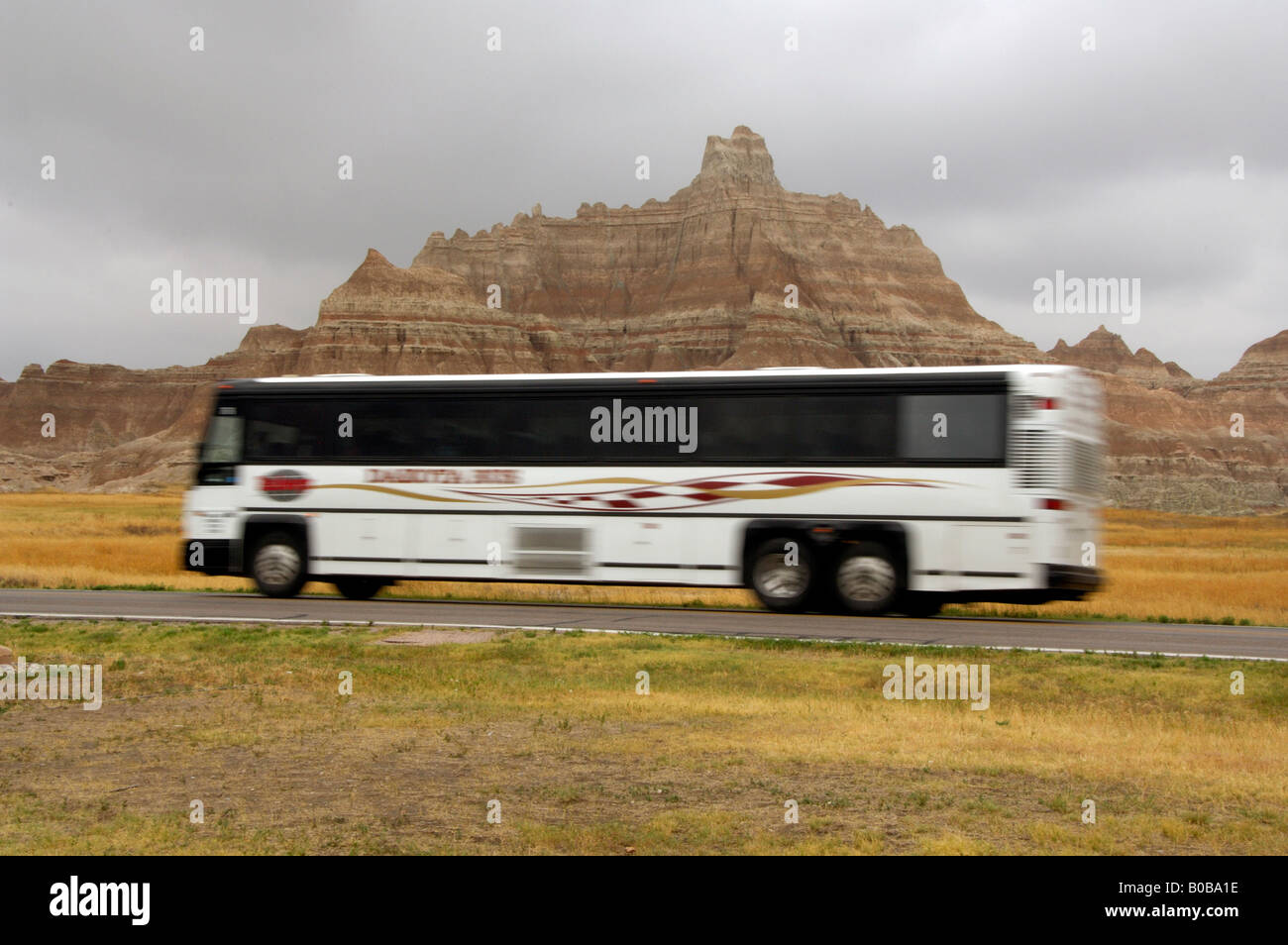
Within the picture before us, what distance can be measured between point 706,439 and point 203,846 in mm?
15155

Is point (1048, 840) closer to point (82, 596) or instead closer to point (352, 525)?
point (352, 525)

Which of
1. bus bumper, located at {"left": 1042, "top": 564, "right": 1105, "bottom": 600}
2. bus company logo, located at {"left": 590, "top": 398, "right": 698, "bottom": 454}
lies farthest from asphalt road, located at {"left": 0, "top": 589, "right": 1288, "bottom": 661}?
bus company logo, located at {"left": 590, "top": 398, "right": 698, "bottom": 454}

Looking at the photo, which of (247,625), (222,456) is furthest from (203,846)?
(222,456)

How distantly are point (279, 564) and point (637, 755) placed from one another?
15.4 metres

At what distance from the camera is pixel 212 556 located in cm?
2433

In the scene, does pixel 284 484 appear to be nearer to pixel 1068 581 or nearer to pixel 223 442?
pixel 223 442

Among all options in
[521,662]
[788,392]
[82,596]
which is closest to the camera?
[521,662]

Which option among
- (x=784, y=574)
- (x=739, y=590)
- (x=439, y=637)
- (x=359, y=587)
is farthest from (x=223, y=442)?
(x=739, y=590)

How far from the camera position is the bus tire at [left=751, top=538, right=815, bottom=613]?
21328 millimetres

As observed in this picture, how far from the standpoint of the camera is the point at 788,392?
21.7m

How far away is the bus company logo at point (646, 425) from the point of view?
22078 millimetres

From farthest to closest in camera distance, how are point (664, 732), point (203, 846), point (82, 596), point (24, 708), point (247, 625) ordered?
point (82, 596), point (247, 625), point (24, 708), point (664, 732), point (203, 846)

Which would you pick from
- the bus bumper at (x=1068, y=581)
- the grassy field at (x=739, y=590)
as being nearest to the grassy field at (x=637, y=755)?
the bus bumper at (x=1068, y=581)

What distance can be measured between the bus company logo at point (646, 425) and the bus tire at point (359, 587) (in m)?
5.60
